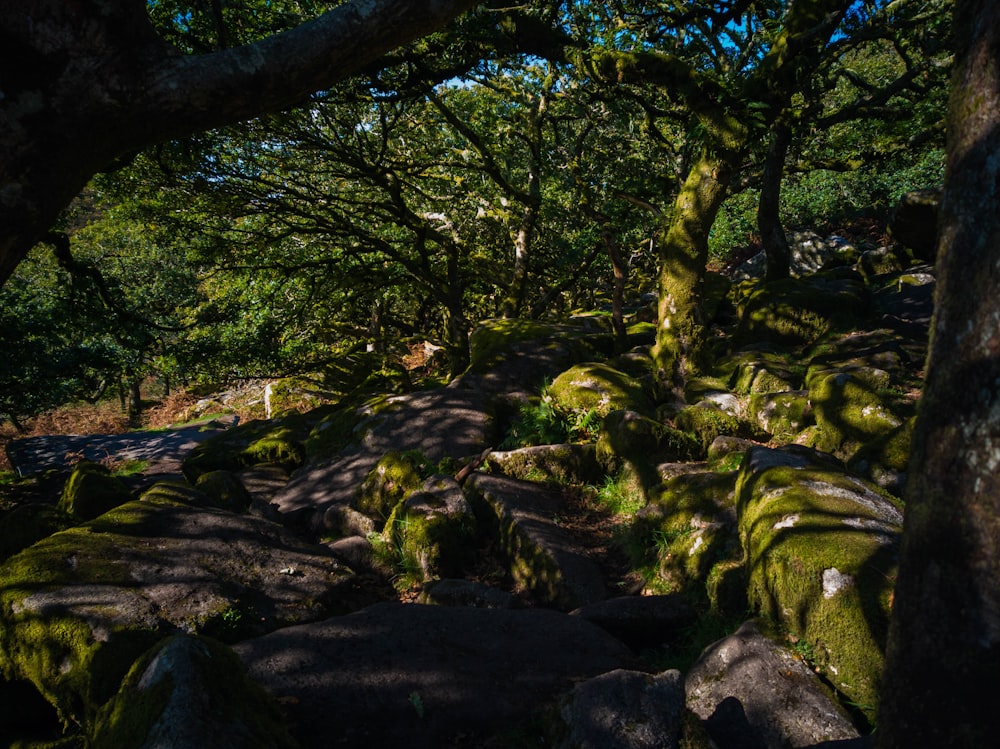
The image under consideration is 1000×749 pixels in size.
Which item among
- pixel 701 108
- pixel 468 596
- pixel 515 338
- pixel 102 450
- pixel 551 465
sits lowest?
pixel 102 450

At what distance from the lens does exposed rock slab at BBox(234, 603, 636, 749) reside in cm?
289

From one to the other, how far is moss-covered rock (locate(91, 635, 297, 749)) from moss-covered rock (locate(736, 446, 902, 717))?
282 cm

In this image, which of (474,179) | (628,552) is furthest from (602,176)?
(628,552)

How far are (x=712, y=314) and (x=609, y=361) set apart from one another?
447 cm

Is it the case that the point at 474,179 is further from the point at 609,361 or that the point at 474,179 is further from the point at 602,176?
the point at 609,361

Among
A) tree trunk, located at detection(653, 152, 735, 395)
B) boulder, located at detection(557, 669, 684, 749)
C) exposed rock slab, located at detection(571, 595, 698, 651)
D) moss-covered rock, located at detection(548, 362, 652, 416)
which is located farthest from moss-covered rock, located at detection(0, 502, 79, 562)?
tree trunk, located at detection(653, 152, 735, 395)

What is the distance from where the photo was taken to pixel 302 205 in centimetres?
1207

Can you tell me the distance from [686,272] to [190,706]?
25.6ft

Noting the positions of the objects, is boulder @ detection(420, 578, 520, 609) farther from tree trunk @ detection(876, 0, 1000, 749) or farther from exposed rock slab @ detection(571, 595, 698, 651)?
tree trunk @ detection(876, 0, 1000, 749)

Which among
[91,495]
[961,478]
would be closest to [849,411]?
[961,478]

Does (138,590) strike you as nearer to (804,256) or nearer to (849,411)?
(849,411)

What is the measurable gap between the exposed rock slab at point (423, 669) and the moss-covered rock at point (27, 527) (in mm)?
3865

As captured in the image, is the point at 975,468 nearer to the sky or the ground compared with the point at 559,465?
nearer to the sky

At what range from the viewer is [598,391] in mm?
8211
